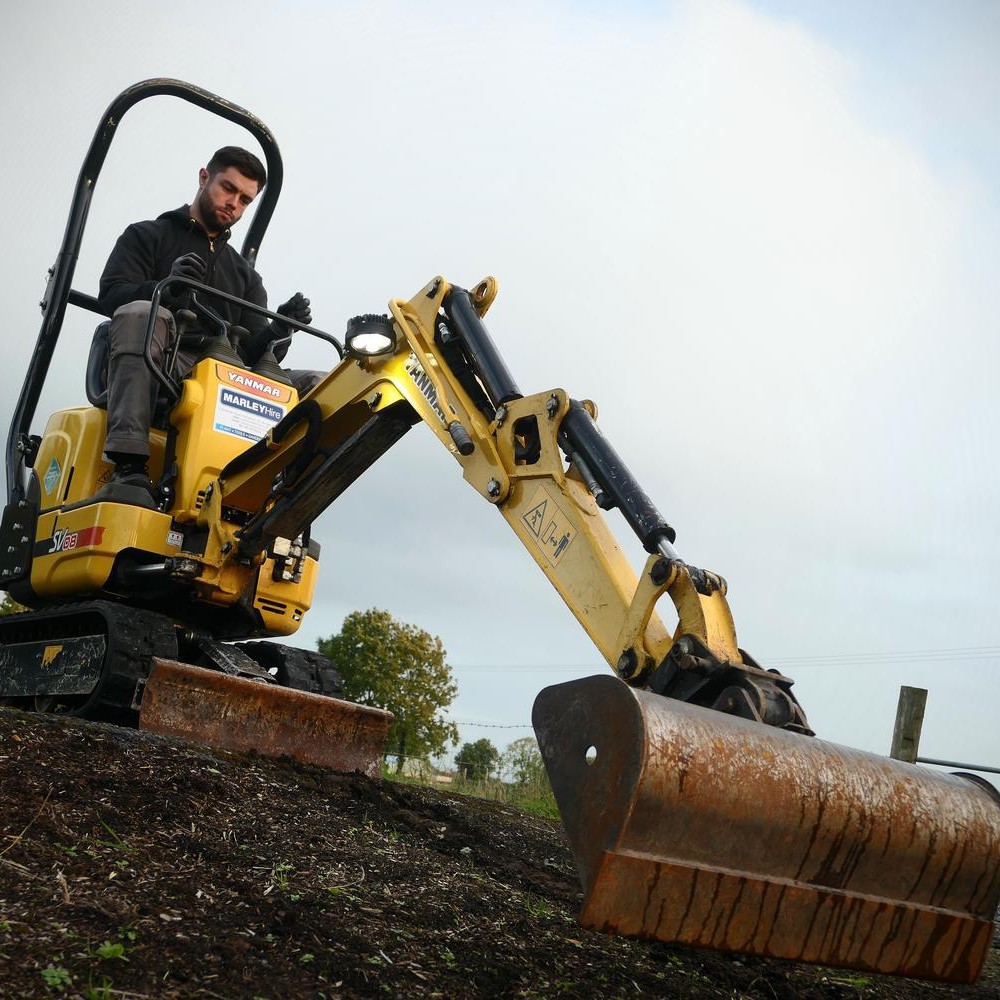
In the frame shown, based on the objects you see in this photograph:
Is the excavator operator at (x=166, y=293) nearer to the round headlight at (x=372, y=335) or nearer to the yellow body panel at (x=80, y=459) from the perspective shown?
the yellow body panel at (x=80, y=459)

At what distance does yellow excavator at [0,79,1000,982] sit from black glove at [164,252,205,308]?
11cm

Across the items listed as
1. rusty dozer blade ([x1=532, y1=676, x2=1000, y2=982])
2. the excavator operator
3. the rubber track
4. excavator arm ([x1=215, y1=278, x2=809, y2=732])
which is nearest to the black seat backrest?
the excavator operator

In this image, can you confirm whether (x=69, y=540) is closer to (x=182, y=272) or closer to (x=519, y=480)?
(x=182, y=272)

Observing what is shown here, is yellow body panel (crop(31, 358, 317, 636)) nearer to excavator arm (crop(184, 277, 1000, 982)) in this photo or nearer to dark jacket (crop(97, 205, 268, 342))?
dark jacket (crop(97, 205, 268, 342))

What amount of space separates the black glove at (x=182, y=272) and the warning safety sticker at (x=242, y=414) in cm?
55

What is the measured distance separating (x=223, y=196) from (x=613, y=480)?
13.3 ft

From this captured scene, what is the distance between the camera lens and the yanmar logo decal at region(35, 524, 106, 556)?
6223 mm

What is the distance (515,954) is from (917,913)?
1.16 m

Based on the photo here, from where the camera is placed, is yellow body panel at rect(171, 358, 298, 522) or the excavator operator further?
yellow body panel at rect(171, 358, 298, 522)

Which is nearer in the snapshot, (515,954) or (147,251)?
(515,954)

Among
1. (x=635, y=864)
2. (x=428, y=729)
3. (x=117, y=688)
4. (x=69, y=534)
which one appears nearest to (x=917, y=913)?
(x=635, y=864)

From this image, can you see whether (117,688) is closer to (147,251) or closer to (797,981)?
(147,251)

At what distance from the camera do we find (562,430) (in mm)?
4105

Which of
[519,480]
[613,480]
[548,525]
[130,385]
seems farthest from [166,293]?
[613,480]
